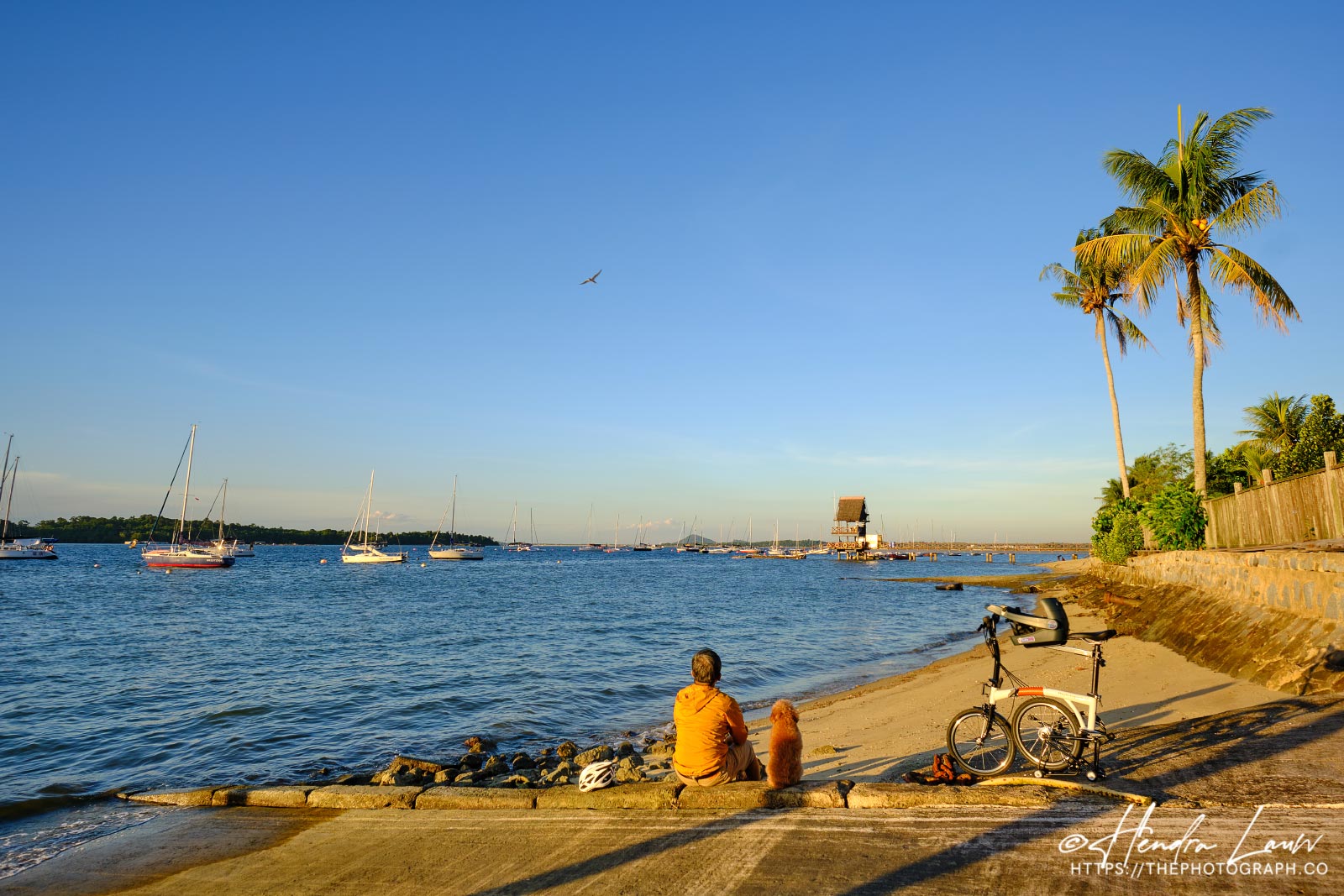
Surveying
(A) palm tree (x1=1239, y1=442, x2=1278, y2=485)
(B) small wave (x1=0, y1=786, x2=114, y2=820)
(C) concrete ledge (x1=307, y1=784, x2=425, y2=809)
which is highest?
(A) palm tree (x1=1239, y1=442, x2=1278, y2=485)

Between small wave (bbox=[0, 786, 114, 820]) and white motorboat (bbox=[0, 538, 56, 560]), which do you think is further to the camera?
white motorboat (bbox=[0, 538, 56, 560])

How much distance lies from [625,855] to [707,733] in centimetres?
143

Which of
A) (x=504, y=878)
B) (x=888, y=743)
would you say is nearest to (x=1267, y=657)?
(x=888, y=743)

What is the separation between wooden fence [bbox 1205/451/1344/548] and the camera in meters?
13.9

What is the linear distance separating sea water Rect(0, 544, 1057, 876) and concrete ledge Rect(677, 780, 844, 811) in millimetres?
6126

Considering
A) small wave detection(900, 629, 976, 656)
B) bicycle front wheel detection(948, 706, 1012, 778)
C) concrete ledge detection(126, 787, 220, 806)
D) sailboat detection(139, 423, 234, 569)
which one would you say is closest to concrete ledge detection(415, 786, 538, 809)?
concrete ledge detection(126, 787, 220, 806)

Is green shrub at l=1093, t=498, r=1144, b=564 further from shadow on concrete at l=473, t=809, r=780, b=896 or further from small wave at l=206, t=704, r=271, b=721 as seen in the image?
small wave at l=206, t=704, r=271, b=721

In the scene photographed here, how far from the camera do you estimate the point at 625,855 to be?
17.5 ft

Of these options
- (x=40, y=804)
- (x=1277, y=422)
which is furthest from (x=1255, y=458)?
(x=40, y=804)

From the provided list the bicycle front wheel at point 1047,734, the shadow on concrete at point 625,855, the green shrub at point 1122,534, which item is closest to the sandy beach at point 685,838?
the shadow on concrete at point 625,855

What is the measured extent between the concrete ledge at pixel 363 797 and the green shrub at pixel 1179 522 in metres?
26.2

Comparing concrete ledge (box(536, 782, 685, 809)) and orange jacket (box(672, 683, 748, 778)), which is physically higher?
orange jacket (box(672, 683, 748, 778))

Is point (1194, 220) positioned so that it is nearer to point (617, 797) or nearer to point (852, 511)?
point (617, 797)

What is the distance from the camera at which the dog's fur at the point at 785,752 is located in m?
6.38
